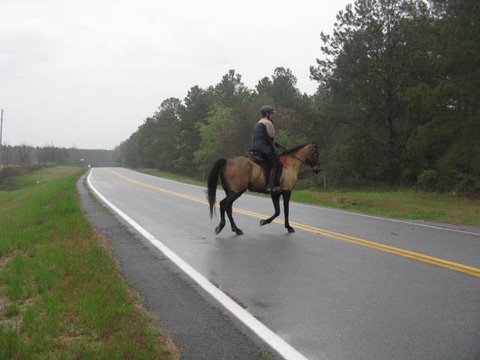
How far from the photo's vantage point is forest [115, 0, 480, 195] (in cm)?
2102

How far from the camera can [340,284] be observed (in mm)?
5762

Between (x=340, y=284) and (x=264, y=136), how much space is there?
4.46 metres

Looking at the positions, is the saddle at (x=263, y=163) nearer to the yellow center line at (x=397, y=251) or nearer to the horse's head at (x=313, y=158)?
the horse's head at (x=313, y=158)

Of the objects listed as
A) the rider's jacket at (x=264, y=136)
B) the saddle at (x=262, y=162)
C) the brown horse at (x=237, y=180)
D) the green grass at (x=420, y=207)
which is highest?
the rider's jacket at (x=264, y=136)

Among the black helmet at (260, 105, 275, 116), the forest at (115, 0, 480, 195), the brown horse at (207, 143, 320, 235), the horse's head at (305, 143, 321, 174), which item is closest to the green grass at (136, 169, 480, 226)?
the forest at (115, 0, 480, 195)

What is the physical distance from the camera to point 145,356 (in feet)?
11.8

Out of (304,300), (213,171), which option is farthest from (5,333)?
(213,171)

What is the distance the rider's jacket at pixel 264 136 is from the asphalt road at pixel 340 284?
5.90 feet

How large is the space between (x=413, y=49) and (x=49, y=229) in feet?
83.0

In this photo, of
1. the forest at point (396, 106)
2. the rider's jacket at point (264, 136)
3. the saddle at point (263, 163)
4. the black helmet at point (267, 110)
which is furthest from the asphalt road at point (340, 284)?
the forest at point (396, 106)

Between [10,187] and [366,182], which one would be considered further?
[10,187]

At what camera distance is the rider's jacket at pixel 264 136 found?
9.51m

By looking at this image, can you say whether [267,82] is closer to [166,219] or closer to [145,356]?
[166,219]

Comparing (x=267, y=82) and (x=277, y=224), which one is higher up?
(x=267, y=82)
